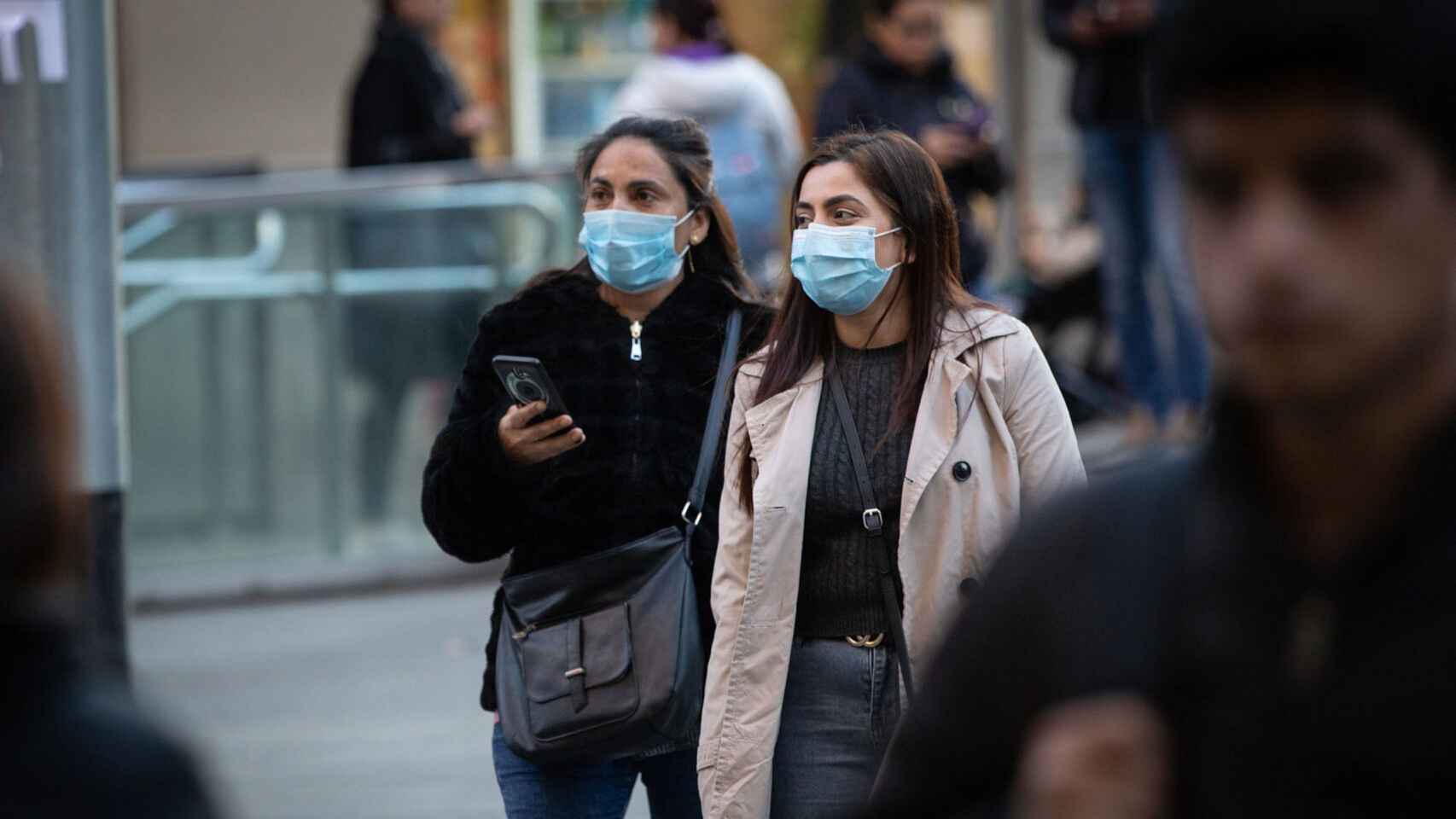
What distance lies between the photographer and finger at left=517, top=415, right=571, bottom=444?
4.09m

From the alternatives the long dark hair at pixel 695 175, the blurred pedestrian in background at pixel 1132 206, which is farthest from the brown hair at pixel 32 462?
the blurred pedestrian in background at pixel 1132 206

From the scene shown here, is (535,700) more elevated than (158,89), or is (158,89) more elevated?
(158,89)

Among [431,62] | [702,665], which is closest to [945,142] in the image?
[431,62]

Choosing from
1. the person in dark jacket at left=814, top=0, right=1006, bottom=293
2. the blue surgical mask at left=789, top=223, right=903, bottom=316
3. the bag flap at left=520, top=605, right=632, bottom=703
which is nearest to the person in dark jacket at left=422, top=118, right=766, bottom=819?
the bag flap at left=520, top=605, right=632, bottom=703

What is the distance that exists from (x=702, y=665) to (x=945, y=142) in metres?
4.04

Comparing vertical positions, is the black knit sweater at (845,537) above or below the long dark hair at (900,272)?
below

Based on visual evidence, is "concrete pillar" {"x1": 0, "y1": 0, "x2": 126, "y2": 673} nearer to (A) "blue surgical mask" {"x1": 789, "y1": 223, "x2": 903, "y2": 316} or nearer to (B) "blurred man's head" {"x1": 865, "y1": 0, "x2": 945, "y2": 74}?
(A) "blue surgical mask" {"x1": 789, "y1": 223, "x2": 903, "y2": 316}

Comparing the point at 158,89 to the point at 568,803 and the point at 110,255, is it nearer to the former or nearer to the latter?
the point at 110,255

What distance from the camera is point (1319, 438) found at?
1.48m

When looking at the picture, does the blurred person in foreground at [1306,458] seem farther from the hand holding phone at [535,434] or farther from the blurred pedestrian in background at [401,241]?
the blurred pedestrian in background at [401,241]

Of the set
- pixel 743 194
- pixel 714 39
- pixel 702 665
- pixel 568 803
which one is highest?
pixel 714 39

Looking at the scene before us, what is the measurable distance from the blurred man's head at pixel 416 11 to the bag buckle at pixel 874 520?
20.8ft

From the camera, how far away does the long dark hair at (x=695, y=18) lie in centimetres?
862

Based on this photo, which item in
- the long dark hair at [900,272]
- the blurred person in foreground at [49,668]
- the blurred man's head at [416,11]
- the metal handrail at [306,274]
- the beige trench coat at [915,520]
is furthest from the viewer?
the blurred man's head at [416,11]
